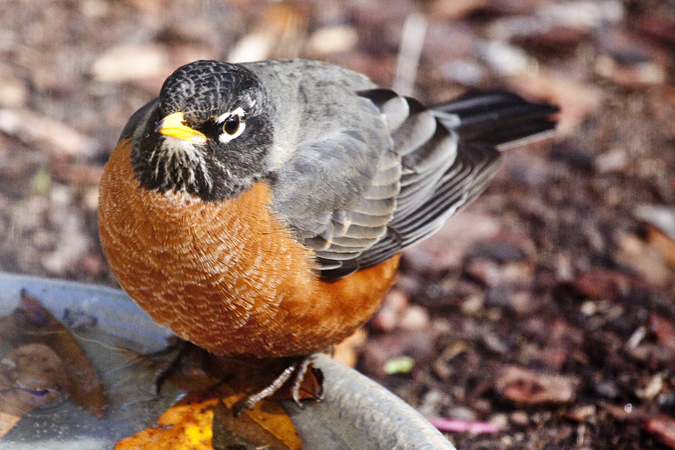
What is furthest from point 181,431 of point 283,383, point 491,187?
point 491,187

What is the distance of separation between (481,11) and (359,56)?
1.39m

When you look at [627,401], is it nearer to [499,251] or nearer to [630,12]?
[499,251]

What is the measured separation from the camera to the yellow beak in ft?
9.80

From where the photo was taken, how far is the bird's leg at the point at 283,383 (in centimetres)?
350

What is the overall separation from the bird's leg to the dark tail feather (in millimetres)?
1765

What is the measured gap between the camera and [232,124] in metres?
3.29

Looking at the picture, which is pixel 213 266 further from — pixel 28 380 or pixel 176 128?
pixel 28 380

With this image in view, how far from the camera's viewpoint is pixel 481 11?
758 cm

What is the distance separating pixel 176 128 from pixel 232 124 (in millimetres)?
328

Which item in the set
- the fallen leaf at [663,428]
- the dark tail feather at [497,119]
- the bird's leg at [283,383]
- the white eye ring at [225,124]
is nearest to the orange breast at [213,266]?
the bird's leg at [283,383]

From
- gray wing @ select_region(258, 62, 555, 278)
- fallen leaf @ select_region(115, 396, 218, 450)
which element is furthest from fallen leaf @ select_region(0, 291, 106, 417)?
gray wing @ select_region(258, 62, 555, 278)

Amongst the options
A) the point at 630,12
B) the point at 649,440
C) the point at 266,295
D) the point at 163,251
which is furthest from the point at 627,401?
the point at 630,12

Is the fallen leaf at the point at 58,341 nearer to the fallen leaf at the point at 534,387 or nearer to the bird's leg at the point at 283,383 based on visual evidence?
the bird's leg at the point at 283,383

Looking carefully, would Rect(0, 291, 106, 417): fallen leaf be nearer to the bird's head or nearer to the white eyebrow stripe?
the bird's head
